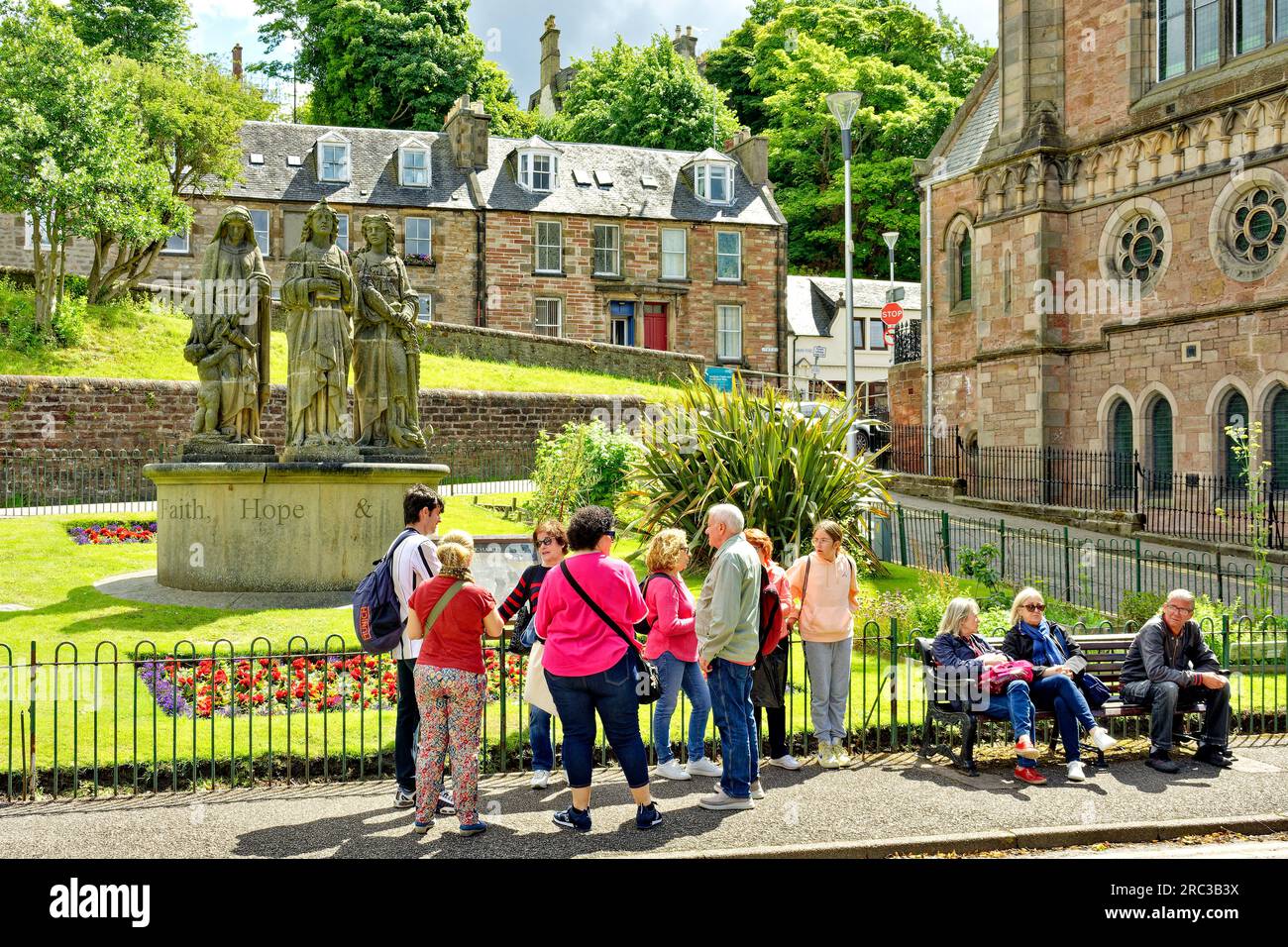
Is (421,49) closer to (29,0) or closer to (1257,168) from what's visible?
(29,0)

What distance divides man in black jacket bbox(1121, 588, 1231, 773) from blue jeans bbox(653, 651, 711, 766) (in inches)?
138

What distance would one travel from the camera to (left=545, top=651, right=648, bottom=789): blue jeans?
7.20 m

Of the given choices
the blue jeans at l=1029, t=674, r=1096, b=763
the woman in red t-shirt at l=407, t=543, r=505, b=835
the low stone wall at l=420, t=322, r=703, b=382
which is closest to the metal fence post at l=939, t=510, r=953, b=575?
the blue jeans at l=1029, t=674, r=1096, b=763

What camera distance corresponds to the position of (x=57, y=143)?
2920 centimetres

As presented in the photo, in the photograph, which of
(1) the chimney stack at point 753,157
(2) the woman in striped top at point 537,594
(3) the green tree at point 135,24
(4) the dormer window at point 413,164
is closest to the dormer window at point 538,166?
(4) the dormer window at point 413,164

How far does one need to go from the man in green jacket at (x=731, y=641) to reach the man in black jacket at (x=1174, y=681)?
350 centimetres

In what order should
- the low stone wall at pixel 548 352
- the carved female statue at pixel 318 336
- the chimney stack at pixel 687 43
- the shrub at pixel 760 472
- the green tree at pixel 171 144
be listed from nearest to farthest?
the carved female statue at pixel 318 336 < the shrub at pixel 760 472 < the green tree at pixel 171 144 < the low stone wall at pixel 548 352 < the chimney stack at pixel 687 43

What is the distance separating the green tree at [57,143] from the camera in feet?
94.2

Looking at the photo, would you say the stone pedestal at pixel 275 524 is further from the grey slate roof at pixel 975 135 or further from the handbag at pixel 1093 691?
the grey slate roof at pixel 975 135

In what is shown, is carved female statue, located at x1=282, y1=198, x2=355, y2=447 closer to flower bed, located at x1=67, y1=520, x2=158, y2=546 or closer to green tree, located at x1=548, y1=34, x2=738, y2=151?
flower bed, located at x1=67, y1=520, x2=158, y2=546

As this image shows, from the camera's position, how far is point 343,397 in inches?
555

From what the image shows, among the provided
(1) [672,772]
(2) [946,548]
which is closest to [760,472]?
(2) [946,548]

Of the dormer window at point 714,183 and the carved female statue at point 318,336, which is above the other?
the dormer window at point 714,183

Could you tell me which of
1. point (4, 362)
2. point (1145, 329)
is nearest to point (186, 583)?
point (4, 362)
